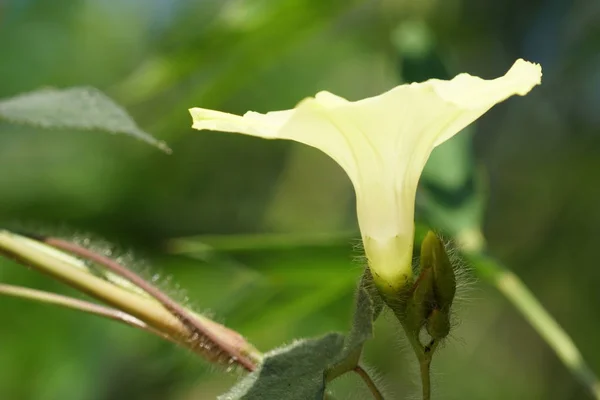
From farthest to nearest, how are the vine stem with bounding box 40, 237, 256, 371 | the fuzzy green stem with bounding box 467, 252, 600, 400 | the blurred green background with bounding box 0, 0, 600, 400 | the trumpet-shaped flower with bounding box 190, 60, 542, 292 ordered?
the blurred green background with bounding box 0, 0, 600, 400
the fuzzy green stem with bounding box 467, 252, 600, 400
the vine stem with bounding box 40, 237, 256, 371
the trumpet-shaped flower with bounding box 190, 60, 542, 292

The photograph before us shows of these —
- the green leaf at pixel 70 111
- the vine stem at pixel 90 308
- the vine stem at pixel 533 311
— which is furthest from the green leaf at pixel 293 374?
the vine stem at pixel 533 311

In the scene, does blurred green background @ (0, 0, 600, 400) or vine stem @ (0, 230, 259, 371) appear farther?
blurred green background @ (0, 0, 600, 400)

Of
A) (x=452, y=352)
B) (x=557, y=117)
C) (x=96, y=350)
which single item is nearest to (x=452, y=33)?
(x=557, y=117)

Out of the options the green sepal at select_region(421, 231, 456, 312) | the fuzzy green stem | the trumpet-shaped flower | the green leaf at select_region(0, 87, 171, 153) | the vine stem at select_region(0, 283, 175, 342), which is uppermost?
the green leaf at select_region(0, 87, 171, 153)

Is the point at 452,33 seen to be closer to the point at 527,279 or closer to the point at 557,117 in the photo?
the point at 557,117

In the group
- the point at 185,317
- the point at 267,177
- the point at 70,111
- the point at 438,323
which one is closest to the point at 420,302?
the point at 438,323

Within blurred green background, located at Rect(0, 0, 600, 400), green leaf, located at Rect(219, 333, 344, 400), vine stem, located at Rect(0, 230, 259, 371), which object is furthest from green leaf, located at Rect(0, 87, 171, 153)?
blurred green background, located at Rect(0, 0, 600, 400)

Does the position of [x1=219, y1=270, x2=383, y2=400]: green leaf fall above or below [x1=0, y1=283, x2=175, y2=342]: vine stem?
below

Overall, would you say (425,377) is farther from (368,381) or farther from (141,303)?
(141,303)

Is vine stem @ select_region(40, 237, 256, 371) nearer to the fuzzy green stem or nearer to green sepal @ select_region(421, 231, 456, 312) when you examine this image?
green sepal @ select_region(421, 231, 456, 312)
